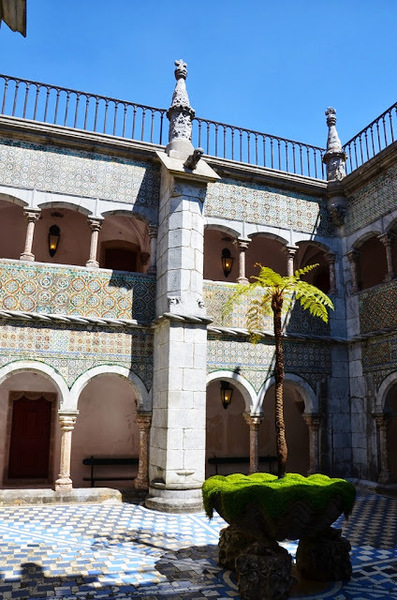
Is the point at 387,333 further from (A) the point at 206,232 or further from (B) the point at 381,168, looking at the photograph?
(A) the point at 206,232

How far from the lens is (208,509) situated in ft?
14.7

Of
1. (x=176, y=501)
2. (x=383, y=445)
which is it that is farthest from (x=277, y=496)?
(x=383, y=445)

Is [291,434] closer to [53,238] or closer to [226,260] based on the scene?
[226,260]

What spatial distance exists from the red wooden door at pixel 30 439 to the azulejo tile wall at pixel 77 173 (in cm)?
454

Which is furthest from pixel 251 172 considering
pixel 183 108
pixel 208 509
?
pixel 208 509

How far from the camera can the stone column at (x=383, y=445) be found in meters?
8.59

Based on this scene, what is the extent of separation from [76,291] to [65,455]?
2.59m

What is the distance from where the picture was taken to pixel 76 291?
8.08 meters

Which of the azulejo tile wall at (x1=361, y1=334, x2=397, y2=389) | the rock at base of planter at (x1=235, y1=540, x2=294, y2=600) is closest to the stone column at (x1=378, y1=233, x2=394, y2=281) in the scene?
the azulejo tile wall at (x1=361, y1=334, x2=397, y2=389)

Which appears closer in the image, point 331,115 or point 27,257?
point 27,257

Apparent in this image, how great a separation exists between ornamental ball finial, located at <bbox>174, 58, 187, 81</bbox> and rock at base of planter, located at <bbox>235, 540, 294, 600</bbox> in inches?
310

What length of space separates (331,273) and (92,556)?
7136 mm

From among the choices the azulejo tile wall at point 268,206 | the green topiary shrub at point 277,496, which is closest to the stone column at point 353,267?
the azulejo tile wall at point 268,206

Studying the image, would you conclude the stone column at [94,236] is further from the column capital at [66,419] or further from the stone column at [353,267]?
the stone column at [353,267]
